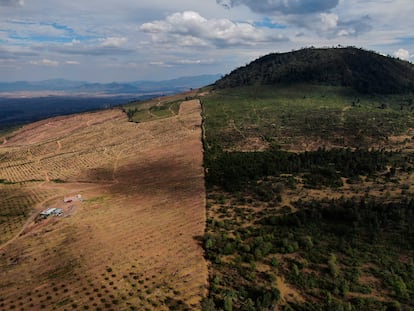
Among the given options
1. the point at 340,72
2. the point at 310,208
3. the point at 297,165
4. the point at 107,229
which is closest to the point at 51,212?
the point at 107,229

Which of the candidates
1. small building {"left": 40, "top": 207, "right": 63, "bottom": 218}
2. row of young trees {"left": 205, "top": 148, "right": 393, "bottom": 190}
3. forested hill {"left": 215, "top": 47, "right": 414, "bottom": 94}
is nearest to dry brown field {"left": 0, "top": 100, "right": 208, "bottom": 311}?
small building {"left": 40, "top": 207, "right": 63, "bottom": 218}

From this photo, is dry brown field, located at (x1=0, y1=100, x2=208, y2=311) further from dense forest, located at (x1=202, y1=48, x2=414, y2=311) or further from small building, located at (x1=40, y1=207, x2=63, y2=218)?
dense forest, located at (x1=202, y1=48, x2=414, y2=311)

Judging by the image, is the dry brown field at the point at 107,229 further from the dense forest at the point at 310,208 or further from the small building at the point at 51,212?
the dense forest at the point at 310,208

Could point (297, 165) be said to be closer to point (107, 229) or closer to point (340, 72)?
point (107, 229)

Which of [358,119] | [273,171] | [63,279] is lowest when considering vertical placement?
[63,279]

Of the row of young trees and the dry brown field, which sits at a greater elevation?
the row of young trees

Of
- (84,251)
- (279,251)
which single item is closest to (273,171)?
(279,251)

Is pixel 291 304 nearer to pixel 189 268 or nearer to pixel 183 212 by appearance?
pixel 189 268
